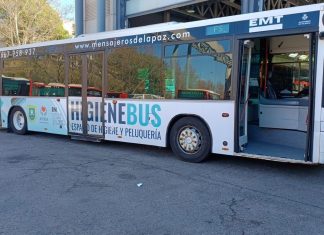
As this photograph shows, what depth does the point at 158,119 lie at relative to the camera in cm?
821

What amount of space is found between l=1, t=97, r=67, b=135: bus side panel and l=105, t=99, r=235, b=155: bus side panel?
5.74 feet

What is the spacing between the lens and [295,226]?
448 centimetres

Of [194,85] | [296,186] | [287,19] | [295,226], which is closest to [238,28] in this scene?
[287,19]

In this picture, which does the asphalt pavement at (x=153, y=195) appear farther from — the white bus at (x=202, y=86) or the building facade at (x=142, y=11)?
the building facade at (x=142, y=11)

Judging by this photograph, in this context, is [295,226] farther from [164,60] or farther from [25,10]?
[25,10]

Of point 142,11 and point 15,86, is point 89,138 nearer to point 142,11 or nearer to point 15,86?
point 15,86

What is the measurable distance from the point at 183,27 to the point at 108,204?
4.14 meters

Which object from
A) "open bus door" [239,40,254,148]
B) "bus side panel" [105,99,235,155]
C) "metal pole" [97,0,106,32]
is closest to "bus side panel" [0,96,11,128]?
"bus side panel" [105,99,235,155]

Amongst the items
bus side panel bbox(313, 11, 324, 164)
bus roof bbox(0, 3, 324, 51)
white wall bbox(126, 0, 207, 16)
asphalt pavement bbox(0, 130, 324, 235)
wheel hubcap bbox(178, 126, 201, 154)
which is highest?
white wall bbox(126, 0, 207, 16)

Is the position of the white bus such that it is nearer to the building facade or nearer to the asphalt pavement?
the asphalt pavement

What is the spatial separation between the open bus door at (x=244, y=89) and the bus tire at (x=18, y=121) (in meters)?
7.07

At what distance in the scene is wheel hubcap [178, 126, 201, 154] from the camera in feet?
25.4

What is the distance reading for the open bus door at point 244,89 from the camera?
723cm

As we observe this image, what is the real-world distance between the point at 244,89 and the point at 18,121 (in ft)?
25.5
